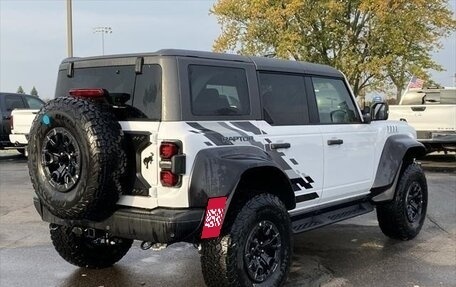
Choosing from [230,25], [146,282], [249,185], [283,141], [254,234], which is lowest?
[146,282]

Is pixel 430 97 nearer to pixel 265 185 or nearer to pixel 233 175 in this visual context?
pixel 265 185

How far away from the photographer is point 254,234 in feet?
14.3

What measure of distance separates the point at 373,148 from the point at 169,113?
2.80 m

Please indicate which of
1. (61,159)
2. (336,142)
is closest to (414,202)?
(336,142)

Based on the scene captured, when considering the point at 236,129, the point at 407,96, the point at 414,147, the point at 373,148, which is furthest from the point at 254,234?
the point at 407,96

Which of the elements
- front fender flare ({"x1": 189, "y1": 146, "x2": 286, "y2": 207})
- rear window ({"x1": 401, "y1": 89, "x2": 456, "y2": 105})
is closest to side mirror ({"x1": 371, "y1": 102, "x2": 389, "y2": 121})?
front fender flare ({"x1": 189, "y1": 146, "x2": 286, "y2": 207})

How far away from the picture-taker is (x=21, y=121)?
13938mm

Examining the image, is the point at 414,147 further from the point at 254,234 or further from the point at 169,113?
the point at 169,113

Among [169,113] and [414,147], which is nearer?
[169,113]

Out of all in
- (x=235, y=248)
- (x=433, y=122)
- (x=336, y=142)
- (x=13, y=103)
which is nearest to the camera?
(x=235, y=248)

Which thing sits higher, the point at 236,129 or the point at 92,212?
the point at 236,129

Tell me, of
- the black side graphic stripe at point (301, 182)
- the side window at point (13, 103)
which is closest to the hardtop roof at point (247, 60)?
the black side graphic stripe at point (301, 182)

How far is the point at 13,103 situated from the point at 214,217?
13.2 metres

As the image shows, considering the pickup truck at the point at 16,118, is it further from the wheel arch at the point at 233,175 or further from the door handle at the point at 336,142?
the wheel arch at the point at 233,175
